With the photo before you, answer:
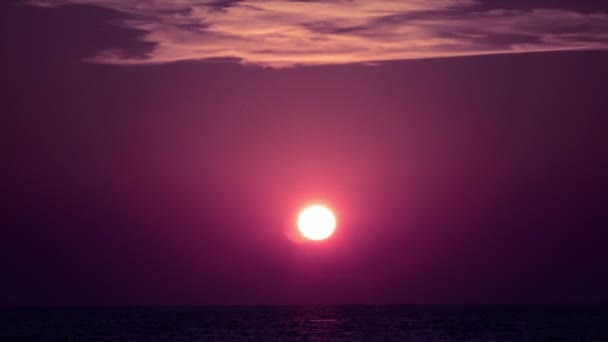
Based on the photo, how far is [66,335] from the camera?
382 feet

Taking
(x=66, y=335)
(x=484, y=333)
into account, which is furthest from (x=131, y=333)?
(x=484, y=333)

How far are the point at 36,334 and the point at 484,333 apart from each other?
172 ft

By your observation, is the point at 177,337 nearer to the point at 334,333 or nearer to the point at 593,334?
the point at 334,333

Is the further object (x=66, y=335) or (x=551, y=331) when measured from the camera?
(x=551, y=331)

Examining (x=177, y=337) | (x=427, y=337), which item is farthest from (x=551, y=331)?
(x=177, y=337)

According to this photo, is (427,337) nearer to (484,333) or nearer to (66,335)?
(484,333)

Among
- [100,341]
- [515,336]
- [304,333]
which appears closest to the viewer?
[100,341]

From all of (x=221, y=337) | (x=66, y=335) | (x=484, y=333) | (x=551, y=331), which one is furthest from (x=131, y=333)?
(x=551, y=331)

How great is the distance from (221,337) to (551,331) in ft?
143

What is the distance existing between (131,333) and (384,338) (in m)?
31.4

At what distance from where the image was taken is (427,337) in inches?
4281

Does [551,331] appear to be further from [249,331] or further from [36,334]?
[36,334]

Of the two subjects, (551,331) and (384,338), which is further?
(551,331)

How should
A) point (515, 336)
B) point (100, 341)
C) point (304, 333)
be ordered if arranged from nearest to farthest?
point (100, 341) → point (515, 336) → point (304, 333)
